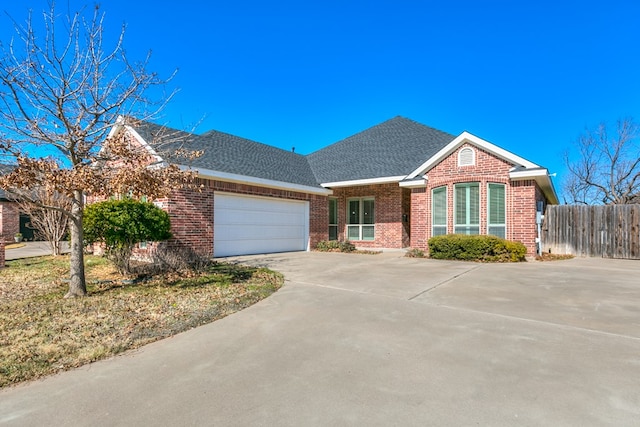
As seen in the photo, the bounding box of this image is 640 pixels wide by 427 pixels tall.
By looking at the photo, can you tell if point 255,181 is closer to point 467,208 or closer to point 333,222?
point 333,222

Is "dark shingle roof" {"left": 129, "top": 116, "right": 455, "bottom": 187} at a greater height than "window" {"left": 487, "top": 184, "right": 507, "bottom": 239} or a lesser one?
greater

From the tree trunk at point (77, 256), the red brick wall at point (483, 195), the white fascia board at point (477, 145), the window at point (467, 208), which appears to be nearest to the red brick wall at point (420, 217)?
the red brick wall at point (483, 195)

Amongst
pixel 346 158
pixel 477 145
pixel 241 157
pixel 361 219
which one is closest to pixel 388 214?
pixel 361 219

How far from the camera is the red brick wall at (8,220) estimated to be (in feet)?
68.1

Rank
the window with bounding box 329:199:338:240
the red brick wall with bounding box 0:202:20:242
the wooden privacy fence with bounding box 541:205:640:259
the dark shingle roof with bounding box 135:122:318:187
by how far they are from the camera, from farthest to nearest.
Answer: the red brick wall with bounding box 0:202:20:242 < the window with bounding box 329:199:338:240 < the wooden privacy fence with bounding box 541:205:640:259 < the dark shingle roof with bounding box 135:122:318:187

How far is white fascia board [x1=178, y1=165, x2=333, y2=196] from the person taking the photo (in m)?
10.9

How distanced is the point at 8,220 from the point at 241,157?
18.2 metres

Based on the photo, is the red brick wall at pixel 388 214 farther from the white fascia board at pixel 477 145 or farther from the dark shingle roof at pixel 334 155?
the white fascia board at pixel 477 145

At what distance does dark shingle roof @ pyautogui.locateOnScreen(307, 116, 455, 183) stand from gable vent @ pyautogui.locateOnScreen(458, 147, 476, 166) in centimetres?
220

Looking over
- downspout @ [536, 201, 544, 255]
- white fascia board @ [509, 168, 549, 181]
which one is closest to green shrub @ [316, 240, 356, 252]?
white fascia board @ [509, 168, 549, 181]

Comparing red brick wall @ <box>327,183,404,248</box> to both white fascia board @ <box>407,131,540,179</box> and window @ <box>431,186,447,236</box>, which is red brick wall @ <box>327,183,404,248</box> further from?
window @ <box>431,186,447,236</box>

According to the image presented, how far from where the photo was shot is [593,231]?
12586mm

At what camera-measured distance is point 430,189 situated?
43.2ft

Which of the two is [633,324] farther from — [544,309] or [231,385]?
[231,385]
